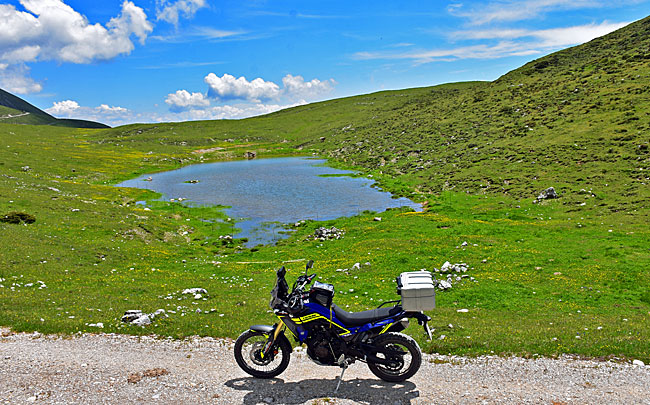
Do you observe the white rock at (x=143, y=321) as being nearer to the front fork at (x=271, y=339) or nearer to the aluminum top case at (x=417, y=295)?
the front fork at (x=271, y=339)

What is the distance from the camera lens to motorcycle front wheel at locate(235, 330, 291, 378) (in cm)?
1062

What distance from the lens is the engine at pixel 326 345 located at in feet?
33.5

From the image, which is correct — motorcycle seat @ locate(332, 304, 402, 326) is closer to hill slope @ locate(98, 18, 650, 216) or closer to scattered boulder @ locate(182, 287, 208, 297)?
scattered boulder @ locate(182, 287, 208, 297)

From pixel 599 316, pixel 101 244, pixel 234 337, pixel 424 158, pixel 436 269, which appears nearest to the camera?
pixel 234 337

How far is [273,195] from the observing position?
241 ft

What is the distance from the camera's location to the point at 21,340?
498 inches

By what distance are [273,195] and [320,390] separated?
64.6 m

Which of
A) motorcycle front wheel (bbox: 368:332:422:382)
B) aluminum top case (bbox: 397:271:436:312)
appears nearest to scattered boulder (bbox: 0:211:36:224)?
motorcycle front wheel (bbox: 368:332:422:382)

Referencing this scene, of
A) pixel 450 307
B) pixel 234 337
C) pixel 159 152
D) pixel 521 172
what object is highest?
pixel 159 152

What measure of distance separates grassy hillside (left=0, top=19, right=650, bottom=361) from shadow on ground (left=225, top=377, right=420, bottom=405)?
122 inches

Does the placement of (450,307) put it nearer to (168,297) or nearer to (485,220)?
(168,297)

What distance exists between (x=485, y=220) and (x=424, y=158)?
47.9 meters

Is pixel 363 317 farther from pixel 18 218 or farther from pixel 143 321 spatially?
pixel 18 218

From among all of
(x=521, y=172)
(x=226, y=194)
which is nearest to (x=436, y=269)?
(x=521, y=172)
